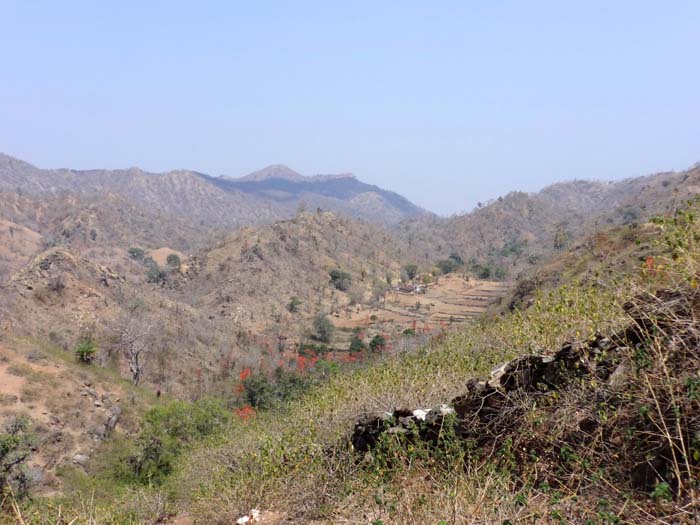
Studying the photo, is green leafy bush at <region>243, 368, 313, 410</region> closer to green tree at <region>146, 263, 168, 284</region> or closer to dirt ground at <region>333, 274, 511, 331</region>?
dirt ground at <region>333, 274, 511, 331</region>

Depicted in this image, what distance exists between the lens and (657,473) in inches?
152

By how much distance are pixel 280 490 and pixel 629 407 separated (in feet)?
15.4

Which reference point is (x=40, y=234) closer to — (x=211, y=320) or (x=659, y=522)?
(x=211, y=320)

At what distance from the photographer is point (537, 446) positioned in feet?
16.8

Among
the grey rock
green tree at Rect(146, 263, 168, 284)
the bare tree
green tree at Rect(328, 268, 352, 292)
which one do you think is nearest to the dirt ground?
green tree at Rect(328, 268, 352, 292)

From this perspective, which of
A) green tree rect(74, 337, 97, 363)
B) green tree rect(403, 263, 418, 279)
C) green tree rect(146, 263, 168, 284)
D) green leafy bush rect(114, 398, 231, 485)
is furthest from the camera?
green tree rect(403, 263, 418, 279)

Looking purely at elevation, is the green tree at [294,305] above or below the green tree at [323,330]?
above

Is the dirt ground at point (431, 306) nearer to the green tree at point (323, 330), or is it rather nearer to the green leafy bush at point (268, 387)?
the green tree at point (323, 330)

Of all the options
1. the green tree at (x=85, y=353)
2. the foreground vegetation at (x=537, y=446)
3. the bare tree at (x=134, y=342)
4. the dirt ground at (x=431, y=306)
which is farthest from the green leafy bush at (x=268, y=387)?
the dirt ground at (x=431, y=306)

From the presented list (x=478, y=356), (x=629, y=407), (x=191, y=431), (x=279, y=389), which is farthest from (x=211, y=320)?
(x=629, y=407)

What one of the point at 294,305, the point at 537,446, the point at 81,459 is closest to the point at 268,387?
the point at 81,459

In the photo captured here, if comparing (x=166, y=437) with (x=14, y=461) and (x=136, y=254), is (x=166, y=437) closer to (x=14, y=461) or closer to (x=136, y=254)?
(x=14, y=461)

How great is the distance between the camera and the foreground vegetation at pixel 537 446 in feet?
12.8

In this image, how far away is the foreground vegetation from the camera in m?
3.91
